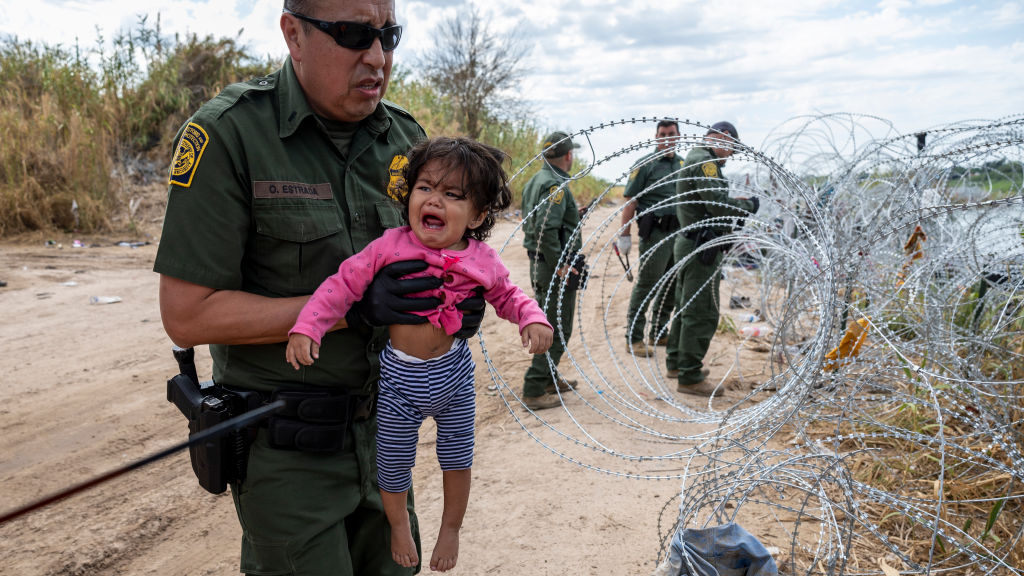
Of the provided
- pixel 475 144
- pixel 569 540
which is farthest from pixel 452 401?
pixel 569 540

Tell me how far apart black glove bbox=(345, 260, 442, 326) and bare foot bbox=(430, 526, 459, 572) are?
655mm

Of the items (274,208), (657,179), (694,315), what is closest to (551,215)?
(694,315)

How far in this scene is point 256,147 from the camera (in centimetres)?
170

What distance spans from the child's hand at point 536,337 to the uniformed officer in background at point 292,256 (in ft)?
0.48

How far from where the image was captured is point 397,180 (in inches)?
78.9

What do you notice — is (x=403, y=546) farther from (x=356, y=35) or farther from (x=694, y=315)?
(x=694, y=315)

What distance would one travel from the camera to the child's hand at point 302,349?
159cm

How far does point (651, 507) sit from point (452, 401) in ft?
6.97

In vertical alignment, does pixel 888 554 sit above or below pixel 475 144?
below

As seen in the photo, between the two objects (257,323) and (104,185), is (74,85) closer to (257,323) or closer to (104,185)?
(104,185)

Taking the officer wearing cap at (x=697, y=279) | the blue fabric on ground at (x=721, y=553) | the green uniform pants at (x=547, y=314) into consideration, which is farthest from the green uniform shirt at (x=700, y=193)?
the blue fabric on ground at (x=721, y=553)

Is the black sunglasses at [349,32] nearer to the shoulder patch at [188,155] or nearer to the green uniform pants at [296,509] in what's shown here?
the shoulder patch at [188,155]

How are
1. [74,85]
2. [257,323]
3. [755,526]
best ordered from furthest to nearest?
[74,85], [755,526], [257,323]

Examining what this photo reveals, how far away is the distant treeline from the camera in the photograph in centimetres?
936
